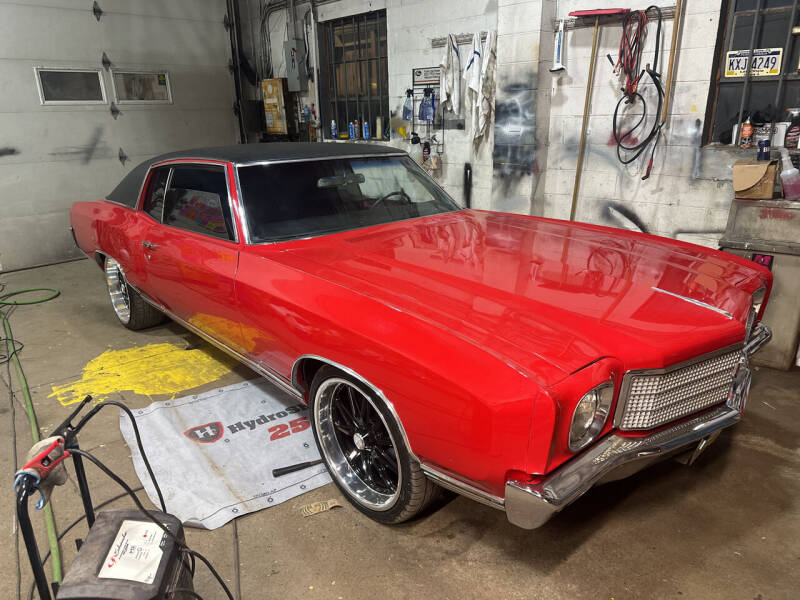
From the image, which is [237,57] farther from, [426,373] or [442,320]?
[426,373]

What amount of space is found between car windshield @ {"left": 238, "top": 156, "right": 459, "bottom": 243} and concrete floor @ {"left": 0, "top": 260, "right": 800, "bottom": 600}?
131 cm

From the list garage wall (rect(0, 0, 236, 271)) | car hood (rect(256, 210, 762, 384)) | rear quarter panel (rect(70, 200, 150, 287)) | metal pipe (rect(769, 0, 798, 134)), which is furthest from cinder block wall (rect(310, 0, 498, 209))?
rear quarter panel (rect(70, 200, 150, 287))

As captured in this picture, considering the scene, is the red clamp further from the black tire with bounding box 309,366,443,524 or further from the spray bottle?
the spray bottle

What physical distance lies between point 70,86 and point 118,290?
12.9 ft

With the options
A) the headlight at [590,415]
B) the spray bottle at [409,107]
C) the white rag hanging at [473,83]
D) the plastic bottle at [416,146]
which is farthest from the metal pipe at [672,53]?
the headlight at [590,415]

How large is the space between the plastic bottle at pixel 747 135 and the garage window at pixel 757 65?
0.28ft

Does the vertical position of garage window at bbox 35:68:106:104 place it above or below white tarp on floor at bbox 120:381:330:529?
above

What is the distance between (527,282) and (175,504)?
1.76 metres

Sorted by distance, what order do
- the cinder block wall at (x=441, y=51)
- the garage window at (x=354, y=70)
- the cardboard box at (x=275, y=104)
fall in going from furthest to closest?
the cardboard box at (x=275, y=104), the garage window at (x=354, y=70), the cinder block wall at (x=441, y=51)

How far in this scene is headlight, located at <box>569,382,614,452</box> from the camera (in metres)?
1.61

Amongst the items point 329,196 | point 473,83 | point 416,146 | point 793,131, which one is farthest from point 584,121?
point 329,196

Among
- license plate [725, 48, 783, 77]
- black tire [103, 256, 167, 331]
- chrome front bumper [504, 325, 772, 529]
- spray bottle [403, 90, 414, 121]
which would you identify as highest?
license plate [725, 48, 783, 77]

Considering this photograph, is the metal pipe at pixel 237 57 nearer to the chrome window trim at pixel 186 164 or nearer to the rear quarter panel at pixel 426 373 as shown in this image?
the chrome window trim at pixel 186 164

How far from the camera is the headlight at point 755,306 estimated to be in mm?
2174
